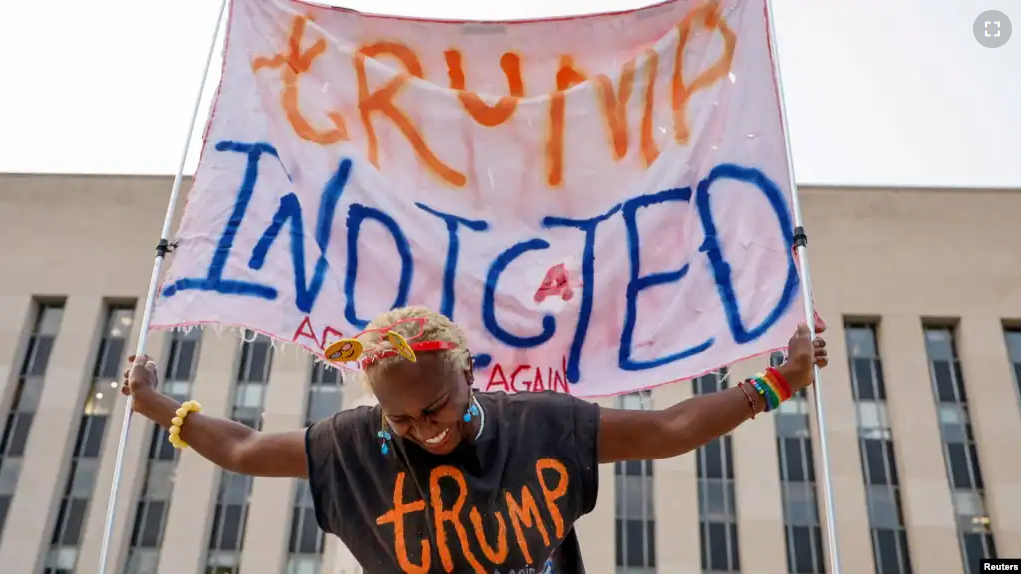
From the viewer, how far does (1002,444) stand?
25.5 m

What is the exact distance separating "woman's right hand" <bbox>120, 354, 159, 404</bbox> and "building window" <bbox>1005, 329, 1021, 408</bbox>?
2783cm

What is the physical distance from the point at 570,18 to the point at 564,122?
2.21 ft

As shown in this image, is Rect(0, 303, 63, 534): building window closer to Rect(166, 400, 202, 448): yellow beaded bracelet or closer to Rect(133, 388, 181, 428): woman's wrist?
Rect(133, 388, 181, 428): woman's wrist

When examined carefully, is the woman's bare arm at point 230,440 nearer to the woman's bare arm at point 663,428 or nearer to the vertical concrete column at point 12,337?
the woman's bare arm at point 663,428

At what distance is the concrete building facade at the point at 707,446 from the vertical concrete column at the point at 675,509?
53mm

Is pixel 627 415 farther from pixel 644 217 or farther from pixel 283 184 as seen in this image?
pixel 283 184

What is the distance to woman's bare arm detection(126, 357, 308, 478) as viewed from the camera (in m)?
3.13

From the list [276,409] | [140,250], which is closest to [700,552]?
[276,409]

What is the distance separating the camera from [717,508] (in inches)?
983

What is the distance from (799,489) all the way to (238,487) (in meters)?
15.4

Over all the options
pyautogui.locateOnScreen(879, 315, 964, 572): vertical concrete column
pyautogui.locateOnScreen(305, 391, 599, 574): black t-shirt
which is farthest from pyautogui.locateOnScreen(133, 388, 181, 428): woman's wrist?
pyautogui.locateOnScreen(879, 315, 964, 572): vertical concrete column

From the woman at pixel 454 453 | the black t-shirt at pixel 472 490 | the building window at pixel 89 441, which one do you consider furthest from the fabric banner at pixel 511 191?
the building window at pixel 89 441

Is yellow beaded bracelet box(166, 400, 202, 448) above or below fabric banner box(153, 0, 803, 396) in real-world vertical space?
below

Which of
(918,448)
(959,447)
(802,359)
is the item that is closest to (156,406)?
(802,359)
